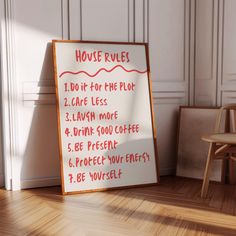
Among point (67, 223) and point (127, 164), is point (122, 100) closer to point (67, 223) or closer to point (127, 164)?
point (127, 164)

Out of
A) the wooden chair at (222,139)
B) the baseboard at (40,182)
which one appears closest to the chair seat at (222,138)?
the wooden chair at (222,139)

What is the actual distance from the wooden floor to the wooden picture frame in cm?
24

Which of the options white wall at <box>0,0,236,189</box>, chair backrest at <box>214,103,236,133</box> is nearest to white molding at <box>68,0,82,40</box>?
white wall at <box>0,0,236,189</box>

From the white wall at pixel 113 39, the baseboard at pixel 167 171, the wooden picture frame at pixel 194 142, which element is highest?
the white wall at pixel 113 39

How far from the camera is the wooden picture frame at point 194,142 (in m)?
3.38

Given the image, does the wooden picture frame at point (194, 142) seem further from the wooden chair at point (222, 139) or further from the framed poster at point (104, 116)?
the framed poster at point (104, 116)

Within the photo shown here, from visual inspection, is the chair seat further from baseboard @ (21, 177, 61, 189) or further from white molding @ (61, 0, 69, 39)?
white molding @ (61, 0, 69, 39)

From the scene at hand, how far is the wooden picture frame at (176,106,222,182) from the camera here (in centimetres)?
338

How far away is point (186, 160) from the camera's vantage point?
350cm

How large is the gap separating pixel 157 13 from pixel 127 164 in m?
1.42

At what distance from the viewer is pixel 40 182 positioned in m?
3.16

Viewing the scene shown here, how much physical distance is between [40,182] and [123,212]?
957 mm

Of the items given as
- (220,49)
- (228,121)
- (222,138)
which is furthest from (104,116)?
(220,49)

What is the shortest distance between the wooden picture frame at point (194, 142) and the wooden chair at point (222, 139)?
4.2 inches
